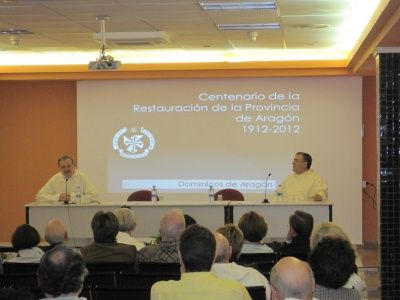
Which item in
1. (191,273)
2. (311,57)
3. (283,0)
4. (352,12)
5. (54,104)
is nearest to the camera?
(191,273)

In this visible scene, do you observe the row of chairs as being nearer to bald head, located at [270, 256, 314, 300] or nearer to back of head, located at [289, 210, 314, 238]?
back of head, located at [289, 210, 314, 238]

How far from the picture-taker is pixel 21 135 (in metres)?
13.0

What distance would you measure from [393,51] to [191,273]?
5.75 m

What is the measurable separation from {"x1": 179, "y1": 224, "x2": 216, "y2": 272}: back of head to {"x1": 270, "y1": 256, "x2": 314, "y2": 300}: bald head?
1.28ft

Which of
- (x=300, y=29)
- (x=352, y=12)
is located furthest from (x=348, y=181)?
(x=352, y=12)

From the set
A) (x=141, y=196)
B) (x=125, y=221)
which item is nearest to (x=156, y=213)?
(x=141, y=196)

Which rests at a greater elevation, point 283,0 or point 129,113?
point 283,0

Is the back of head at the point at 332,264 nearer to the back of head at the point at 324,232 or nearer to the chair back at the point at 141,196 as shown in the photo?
the back of head at the point at 324,232

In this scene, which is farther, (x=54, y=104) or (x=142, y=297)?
(x=54, y=104)

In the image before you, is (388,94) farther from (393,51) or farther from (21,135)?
(21,135)

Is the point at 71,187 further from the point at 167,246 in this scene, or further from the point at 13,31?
the point at 167,246

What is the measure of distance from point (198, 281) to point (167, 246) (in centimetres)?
201

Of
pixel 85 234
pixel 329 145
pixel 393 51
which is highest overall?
pixel 393 51

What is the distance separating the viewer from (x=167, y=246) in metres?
5.38
